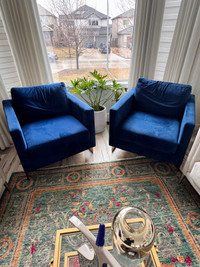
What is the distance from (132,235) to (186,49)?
2.27 m

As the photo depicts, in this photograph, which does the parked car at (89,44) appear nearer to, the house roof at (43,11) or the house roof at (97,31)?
the house roof at (97,31)

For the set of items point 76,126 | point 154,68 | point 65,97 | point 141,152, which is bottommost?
point 141,152

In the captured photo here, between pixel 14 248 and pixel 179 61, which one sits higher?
pixel 179 61

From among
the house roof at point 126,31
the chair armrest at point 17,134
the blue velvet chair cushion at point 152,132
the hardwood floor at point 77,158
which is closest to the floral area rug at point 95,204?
the hardwood floor at point 77,158

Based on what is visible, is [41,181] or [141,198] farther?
[41,181]

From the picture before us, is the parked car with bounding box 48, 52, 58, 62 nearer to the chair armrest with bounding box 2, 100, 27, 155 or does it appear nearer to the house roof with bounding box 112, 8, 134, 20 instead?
the house roof with bounding box 112, 8, 134, 20

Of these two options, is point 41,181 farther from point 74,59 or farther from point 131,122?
point 74,59

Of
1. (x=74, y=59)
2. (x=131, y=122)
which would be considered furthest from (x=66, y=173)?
(x=74, y=59)

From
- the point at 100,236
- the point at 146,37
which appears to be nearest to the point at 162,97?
the point at 146,37

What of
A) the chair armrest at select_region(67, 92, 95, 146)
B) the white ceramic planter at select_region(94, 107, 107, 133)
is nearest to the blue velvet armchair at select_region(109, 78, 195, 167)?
the chair armrest at select_region(67, 92, 95, 146)

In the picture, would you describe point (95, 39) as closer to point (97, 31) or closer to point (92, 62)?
point (97, 31)

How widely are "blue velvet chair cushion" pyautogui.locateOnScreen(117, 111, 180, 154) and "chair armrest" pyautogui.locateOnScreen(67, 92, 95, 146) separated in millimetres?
314

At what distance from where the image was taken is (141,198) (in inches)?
60.6

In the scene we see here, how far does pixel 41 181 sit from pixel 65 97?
1.05 metres
